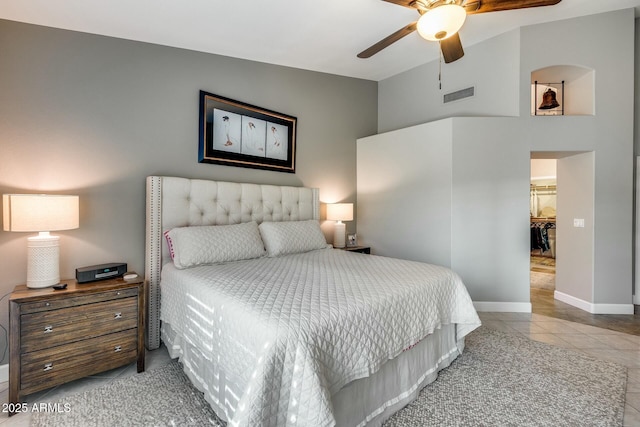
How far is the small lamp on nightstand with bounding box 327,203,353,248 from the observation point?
12.8 feet

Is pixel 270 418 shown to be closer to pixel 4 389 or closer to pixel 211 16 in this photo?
pixel 4 389

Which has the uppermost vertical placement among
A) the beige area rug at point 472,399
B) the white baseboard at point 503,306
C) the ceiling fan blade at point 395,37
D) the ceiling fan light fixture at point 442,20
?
the ceiling fan blade at point 395,37

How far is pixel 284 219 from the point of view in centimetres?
353

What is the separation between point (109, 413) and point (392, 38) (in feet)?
10.8

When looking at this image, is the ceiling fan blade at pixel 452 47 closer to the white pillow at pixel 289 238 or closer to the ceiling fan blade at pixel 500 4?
the ceiling fan blade at pixel 500 4

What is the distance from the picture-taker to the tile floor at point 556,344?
1875mm

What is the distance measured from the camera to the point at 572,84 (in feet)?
12.4

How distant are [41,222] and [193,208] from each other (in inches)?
42.8

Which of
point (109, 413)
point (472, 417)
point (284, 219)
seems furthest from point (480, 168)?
point (109, 413)

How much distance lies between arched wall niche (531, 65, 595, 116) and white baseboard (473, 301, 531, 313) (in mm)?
2431

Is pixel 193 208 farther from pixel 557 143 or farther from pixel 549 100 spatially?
pixel 549 100

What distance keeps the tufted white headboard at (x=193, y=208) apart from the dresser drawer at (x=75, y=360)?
420 millimetres

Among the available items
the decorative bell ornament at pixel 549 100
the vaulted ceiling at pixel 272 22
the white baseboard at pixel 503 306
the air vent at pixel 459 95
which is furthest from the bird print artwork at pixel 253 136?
the decorative bell ornament at pixel 549 100

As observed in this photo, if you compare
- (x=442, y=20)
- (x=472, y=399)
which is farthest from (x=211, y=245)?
(x=442, y=20)
